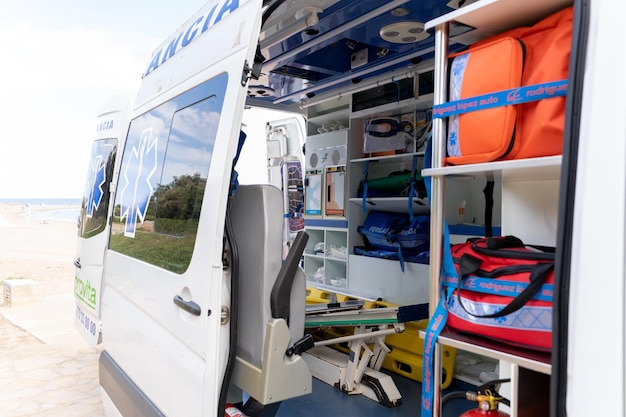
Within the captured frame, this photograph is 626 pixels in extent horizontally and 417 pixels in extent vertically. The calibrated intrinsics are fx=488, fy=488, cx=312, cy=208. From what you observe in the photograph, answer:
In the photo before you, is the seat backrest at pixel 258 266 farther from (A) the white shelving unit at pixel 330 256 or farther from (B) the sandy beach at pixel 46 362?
(A) the white shelving unit at pixel 330 256

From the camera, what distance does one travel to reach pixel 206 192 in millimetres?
1804

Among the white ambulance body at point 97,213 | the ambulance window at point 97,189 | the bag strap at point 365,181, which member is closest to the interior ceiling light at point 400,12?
the bag strap at point 365,181

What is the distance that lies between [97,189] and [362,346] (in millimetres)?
2533

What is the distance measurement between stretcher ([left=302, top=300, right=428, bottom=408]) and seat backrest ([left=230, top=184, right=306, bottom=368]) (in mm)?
1041

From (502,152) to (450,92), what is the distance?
29cm

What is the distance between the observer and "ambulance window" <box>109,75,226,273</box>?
74.7 inches

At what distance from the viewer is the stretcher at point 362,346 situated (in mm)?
3211

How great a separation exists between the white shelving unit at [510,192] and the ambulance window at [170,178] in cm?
83

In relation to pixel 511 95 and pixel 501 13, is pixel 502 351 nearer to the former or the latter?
pixel 511 95

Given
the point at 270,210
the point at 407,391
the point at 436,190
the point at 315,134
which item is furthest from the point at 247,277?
the point at 315,134

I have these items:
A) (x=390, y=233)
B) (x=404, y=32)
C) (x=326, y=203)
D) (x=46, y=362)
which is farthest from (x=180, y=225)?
(x=46, y=362)

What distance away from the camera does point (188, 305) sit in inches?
71.1

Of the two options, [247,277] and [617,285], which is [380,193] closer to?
[247,277]

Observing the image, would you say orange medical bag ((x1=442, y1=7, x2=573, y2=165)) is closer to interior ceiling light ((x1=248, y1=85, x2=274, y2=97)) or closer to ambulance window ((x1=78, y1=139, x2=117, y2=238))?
ambulance window ((x1=78, y1=139, x2=117, y2=238))
